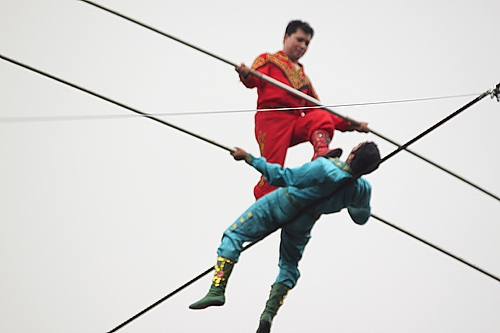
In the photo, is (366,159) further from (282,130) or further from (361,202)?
A: (282,130)

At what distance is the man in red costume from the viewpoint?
4.85m

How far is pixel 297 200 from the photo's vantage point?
15.1ft

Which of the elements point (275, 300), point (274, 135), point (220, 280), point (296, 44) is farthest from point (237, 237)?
point (296, 44)

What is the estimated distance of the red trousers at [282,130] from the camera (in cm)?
487

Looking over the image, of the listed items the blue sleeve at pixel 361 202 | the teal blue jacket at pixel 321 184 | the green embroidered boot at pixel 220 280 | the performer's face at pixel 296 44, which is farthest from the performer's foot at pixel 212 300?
the performer's face at pixel 296 44

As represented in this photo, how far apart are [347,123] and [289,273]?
708mm

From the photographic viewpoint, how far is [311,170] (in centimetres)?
454

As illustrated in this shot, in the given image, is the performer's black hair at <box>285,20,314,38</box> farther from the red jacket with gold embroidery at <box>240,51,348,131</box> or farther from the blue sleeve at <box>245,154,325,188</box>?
the blue sleeve at <box>245,154,325,188</box>

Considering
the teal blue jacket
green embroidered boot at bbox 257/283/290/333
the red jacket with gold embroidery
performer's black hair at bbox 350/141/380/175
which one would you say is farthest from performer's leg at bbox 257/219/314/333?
the red jacket with gold embroidery

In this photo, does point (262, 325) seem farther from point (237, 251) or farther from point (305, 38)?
point (305, 38)

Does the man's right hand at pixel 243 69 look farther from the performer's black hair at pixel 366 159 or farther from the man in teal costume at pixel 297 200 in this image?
the performer's black hair at pixel 366 159

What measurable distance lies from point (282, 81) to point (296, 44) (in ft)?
0.63

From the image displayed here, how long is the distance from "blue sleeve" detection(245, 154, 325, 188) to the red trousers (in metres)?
0.32

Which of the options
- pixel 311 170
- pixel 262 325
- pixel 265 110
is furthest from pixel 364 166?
pixel 262 325
